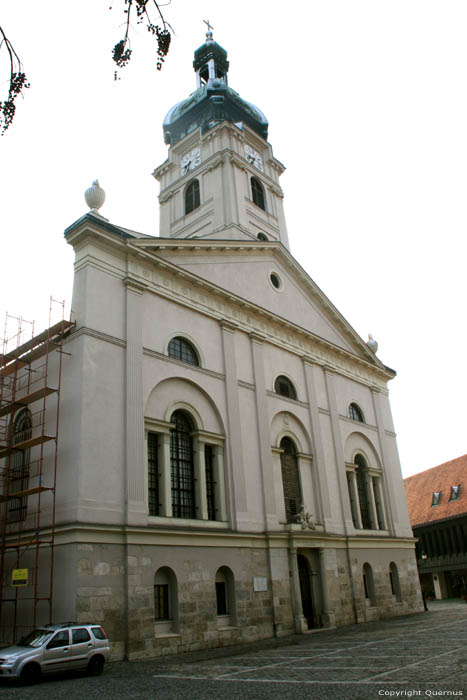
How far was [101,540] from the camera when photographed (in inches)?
635

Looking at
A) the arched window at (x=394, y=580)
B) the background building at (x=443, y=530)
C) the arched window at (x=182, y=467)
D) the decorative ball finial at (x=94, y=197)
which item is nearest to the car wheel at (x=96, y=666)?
the arched window at (x=182, y=467)

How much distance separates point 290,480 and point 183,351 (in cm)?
751

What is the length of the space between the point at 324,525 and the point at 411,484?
36631 millimetres

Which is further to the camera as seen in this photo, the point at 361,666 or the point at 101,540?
the point at 101,540

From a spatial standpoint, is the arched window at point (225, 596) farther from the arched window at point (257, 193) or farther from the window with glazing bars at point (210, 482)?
the arched window at point (257, 193)

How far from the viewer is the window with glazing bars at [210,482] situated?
20.5 m

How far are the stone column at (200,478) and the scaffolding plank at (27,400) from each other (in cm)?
548

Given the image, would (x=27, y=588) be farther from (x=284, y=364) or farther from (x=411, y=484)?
(x=411, y=484)

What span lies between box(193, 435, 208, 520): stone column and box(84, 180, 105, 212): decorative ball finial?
9.04 m

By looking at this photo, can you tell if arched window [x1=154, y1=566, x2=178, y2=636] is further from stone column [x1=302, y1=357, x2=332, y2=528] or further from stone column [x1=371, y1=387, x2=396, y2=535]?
stone column [x1=371, y1=387, x2=396, y2=535]

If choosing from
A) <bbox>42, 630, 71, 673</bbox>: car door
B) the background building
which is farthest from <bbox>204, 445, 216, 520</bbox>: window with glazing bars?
the background building

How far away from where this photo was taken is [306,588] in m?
23.4

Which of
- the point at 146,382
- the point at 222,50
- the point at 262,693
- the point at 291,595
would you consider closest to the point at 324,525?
the point at 291,595

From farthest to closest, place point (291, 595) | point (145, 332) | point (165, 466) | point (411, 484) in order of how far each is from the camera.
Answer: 1. point (411, 484)
2. point (291, 595)
3. point (145, 332)
4. point (165, 466)
